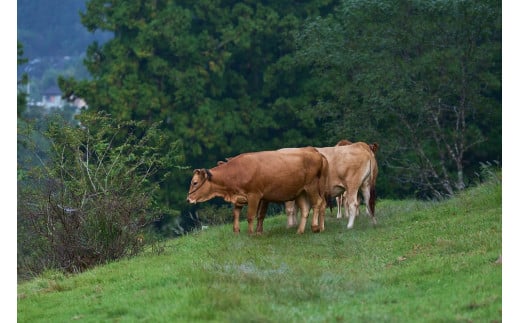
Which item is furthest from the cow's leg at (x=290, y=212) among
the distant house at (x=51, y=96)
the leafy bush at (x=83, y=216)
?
the distant house at (x=51, y=96)

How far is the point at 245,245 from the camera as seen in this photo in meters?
17.8

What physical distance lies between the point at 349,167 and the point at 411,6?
15478mm

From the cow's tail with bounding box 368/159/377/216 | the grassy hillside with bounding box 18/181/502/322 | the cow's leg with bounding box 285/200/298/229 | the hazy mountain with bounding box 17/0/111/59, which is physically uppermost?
the hazy mountain with bounding box 17/0/111/59

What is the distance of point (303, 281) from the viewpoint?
44.0ft

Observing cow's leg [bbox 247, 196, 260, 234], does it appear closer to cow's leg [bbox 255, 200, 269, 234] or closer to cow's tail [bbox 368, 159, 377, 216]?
cow's leg [bbox 255, 200, 269, 234]

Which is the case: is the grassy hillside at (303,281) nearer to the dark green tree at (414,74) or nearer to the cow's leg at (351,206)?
the cow's leg at (351,206)

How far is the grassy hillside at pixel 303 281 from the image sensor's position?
38.6ft

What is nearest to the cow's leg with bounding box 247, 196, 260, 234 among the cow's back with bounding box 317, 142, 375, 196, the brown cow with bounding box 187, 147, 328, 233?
the brown cow with bounding box 187, 147, 328, 233

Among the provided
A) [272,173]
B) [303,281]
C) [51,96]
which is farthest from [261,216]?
[51,96]

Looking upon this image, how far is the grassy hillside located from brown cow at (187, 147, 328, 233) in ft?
2.36

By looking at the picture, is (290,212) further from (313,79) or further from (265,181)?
(313,79)

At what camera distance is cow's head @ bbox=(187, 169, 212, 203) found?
1997 centimetres
